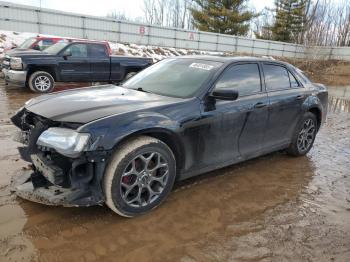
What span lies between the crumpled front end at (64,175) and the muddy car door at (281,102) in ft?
8.53

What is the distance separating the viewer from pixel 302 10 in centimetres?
4141

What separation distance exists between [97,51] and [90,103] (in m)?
8.41

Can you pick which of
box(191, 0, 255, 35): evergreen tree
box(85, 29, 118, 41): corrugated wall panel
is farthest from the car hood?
box(191, 0, 255, 35): evergreen tree

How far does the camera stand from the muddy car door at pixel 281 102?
463 cm

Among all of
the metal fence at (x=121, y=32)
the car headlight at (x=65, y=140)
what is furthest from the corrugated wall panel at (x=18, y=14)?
the car headlight at (x=65, y=140)

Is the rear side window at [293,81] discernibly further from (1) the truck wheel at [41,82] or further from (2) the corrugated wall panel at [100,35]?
(2) the corrugated wall panel at [100,35]

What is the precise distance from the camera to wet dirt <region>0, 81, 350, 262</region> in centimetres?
278

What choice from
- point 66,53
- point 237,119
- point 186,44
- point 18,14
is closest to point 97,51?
point 66,53

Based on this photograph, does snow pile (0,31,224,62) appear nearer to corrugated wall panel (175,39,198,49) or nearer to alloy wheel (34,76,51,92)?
corrugated wall panel (175,39,198,49)

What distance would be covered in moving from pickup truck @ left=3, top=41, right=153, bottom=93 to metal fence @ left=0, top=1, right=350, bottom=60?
10.4 meters

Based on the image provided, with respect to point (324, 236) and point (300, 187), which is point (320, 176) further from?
point (324, 236)

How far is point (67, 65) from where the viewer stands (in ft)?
34.4

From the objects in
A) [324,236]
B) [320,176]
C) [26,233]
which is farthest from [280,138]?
[26,233]

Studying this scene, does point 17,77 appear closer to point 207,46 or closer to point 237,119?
point 237,119
